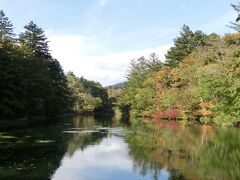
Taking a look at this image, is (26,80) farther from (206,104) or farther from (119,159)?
(119,159)

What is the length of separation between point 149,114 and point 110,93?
7957cm

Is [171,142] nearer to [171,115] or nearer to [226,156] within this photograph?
[226,156]

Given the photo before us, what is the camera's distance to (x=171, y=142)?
101ft

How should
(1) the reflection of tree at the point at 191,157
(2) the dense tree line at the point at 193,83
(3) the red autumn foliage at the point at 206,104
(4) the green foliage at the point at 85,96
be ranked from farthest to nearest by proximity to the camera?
(4) the green foliage at the point at 85,96
(3) the red autumn foliage at the point at 206,104
(2) the dense tree line at the point at 193,83
(1) the reflection of tree at the point at 191,157

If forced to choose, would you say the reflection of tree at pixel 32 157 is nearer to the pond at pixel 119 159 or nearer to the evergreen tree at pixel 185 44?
the pond at pixel 119 159

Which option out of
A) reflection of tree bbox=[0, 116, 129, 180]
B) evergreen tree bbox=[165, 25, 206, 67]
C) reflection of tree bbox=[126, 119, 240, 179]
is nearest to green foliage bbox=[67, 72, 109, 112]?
evergreen tree bbox=[165, 25, 206, 67]

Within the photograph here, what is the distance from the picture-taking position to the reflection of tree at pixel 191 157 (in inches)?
742

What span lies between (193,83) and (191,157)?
37411mm

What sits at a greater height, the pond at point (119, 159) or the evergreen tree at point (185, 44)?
the evergreen tree at point (185, 44)

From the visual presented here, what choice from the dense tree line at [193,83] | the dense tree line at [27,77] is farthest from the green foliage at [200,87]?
the dense tree line at [27,77]

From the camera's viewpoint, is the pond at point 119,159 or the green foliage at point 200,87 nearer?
the pond at point 119,159

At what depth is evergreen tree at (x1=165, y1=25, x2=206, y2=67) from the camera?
73.4 m

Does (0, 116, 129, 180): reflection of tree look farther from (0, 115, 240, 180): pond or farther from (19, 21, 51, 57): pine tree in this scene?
(19, 21, 51, 57): pine tree

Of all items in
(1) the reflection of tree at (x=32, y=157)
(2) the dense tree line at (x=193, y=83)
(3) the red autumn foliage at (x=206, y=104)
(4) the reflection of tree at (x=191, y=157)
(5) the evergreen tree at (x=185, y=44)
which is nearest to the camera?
(1) the reflection of tree at (x=32, y=157)
